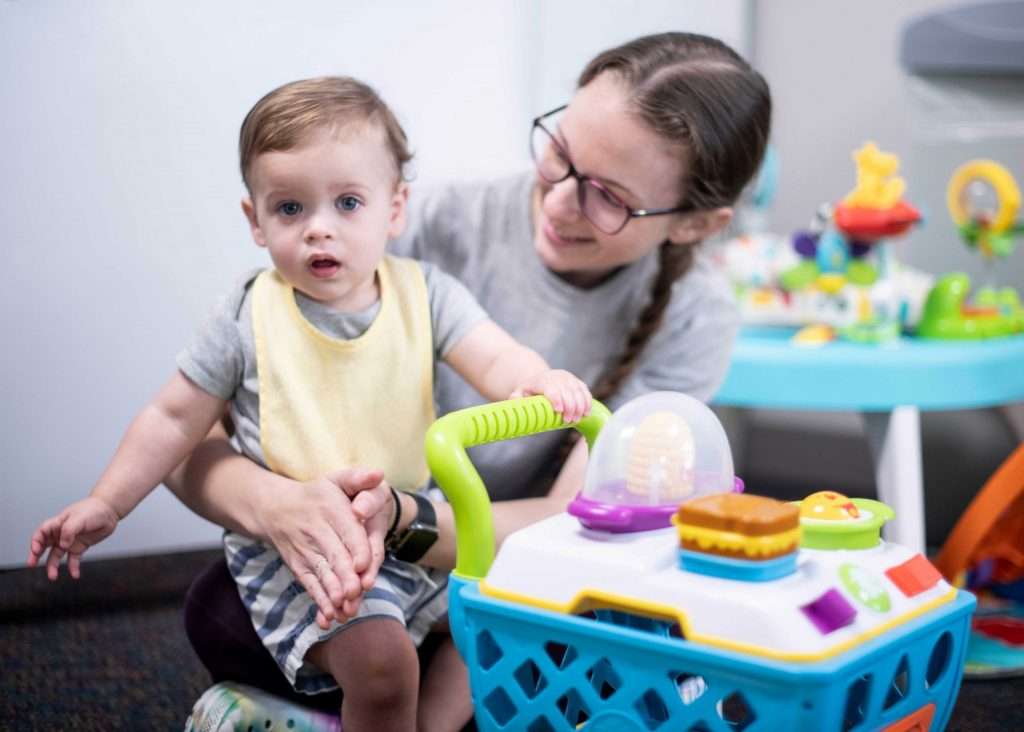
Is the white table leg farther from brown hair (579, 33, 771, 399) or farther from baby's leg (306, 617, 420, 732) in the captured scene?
baby's leg (306, 617, 420, 732)

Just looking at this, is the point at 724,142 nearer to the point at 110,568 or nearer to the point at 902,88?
the point at 110,568

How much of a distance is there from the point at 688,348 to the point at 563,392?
1.07 ft

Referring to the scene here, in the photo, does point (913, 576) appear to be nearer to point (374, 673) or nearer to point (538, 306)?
point (374, 673)

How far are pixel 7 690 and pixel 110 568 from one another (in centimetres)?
18

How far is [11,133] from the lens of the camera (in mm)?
834

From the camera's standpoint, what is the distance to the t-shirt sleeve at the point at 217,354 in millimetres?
824

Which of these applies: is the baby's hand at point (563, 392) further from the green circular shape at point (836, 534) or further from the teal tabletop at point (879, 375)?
the teal tabletop at point (879, 375)

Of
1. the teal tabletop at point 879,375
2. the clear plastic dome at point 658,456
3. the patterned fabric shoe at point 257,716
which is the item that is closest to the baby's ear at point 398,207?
the clear plastic dome at point 658,456

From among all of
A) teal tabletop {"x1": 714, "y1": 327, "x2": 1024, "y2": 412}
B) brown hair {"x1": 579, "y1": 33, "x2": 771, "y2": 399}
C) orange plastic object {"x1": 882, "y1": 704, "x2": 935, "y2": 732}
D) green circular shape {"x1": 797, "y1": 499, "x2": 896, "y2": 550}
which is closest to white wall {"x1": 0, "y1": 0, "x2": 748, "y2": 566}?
brown hair {"x1": 579, "y1": 33, "x2": 771, "y2": 399}

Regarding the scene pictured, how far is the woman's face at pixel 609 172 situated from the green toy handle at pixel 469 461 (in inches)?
9.6

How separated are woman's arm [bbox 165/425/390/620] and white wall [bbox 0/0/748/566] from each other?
127 mm

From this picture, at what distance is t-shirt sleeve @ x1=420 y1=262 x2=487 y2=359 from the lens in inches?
34.4

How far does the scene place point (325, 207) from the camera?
78 centimetres

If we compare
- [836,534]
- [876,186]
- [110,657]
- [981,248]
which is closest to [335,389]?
[836,534]
